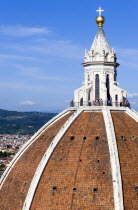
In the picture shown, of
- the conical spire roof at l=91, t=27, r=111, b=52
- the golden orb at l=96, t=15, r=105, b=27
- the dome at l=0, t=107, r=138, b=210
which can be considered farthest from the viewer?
the golden orb at l=96, t=15, r=105, b=27

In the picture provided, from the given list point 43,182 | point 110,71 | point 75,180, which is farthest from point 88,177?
point 110,71

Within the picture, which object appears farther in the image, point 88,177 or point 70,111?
point 70,111

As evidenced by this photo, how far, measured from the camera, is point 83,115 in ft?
Answer: 112

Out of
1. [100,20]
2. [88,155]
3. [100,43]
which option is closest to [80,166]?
[88,155]

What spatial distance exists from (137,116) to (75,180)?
712 cm

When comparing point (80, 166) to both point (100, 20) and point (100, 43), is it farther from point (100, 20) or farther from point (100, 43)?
point (100, 20)

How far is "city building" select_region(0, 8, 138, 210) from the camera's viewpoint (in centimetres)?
2927

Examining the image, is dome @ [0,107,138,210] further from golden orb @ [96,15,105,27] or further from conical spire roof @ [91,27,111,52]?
golden orb @ [96,15,105,27]

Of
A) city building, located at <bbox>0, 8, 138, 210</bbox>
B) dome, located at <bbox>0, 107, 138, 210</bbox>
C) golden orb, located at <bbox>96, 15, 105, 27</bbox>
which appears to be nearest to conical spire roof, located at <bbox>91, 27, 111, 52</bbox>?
city building, located at <bbox>0, 8, 138, 210</bbox>

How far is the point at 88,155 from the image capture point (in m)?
30.8

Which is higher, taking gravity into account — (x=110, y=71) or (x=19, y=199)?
(x=110, y=71)

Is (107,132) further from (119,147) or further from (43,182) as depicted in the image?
(43,182)

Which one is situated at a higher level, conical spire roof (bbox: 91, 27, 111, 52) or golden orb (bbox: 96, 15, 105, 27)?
golden orb (bbox: 96, 15, 105, 27)

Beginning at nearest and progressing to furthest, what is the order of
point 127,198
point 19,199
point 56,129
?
point 127,198
point 19,199
point 56,129
